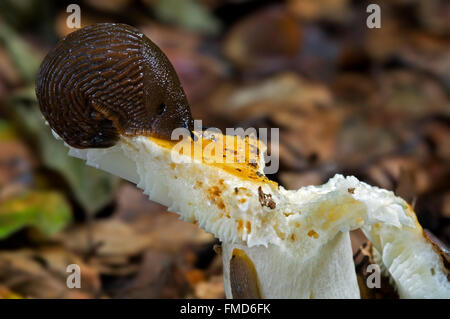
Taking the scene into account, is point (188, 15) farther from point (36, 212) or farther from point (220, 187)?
point (220, 187)

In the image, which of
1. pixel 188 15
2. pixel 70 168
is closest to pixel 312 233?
pixel 70 168

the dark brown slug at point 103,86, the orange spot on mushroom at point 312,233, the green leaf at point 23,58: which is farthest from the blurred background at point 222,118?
the dark brown slug at point 103,86

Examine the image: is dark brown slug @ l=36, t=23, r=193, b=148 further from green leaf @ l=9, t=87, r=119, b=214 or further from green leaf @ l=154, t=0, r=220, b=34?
green leaf @ l=154, t=0, r=220, b=34

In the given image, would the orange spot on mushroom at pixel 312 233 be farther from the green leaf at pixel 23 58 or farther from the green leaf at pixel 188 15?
the green leaf at pixel 188 15

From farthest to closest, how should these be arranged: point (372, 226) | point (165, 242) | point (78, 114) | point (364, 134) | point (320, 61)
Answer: point (320, 61) < point (364, 134) < point (165, 242) < point (372, 226) < point (78, 114)

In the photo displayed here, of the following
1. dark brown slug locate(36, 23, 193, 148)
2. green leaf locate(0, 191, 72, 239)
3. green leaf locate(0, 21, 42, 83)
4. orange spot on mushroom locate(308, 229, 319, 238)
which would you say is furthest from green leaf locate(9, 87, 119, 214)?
orange spot on mushroom locate(308, 229, 319, 238)

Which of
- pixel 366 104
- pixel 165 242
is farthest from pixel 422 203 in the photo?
pixel 366 104

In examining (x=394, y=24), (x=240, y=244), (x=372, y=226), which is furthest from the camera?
(x=394, y=24)

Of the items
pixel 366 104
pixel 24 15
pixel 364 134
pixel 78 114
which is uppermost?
pixel 24 15

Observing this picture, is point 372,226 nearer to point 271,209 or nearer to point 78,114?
point 271,209
